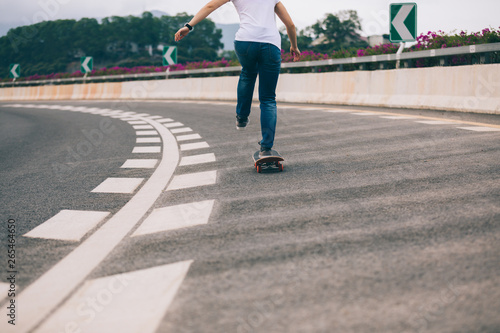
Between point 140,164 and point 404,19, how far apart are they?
9.30 meters

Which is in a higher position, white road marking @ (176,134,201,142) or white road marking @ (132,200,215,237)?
white road marking @ (132,200,215,237)

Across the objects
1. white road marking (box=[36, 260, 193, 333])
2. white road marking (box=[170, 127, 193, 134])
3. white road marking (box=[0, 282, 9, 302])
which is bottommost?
white road marking (box=[170, 127, 193, 134])

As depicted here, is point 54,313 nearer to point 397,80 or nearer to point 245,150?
point 245,150

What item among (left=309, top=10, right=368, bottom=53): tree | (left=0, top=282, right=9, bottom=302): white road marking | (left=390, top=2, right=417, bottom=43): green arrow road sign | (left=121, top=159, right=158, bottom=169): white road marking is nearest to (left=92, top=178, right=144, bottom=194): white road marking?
(left=121, top=159, right=158, bottom=169): white road marking

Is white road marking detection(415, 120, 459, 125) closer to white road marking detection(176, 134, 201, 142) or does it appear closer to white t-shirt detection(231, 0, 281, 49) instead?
white road marking detection(176, 134, 201, 142)

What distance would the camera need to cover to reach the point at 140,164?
702cm

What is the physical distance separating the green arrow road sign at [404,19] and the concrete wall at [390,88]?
1116 millimetres

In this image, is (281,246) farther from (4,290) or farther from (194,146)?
(194,146)

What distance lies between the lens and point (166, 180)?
575 centimetres

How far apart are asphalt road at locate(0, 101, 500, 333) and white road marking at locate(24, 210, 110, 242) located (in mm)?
58

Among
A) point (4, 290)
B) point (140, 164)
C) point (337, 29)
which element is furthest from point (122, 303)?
point (337, 29)

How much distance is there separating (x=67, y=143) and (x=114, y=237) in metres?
7.09

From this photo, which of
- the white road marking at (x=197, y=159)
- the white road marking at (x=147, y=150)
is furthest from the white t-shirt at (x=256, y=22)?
the white road marking at (x=147, y=150)

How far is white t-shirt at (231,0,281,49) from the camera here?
563 centimetres
